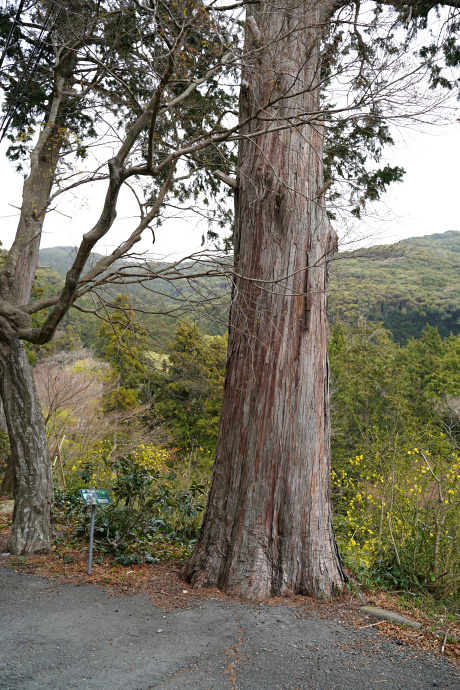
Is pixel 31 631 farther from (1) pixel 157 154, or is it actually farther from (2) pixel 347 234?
(1) pixel 157 154

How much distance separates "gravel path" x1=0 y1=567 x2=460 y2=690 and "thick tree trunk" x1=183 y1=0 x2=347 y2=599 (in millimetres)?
477

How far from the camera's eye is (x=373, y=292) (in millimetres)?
25203

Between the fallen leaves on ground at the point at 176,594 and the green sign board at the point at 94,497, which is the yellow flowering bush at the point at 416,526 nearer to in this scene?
the fallen leaves on ground at the point at 176,594

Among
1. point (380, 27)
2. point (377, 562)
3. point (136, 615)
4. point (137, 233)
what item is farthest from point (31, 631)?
point (380, 27)

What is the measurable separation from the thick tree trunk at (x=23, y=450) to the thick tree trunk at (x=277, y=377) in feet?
5.85

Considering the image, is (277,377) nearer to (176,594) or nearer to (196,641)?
(176,594)

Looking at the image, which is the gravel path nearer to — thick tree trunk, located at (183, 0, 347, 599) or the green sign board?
thick tree trunk, located at (183, 0, 347, 599)

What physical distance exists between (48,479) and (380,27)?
5586 millimetres

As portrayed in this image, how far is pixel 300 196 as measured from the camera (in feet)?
15.1

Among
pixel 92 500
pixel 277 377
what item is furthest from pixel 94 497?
pixel 277 377

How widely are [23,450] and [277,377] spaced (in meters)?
2.81

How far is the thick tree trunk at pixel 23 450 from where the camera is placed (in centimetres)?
488

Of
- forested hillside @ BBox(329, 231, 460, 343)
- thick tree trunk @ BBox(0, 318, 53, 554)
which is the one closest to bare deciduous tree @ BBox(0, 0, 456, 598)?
thick tree trunk @ BBox(0, 318, 53, 554)

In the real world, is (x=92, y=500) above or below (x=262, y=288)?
below
